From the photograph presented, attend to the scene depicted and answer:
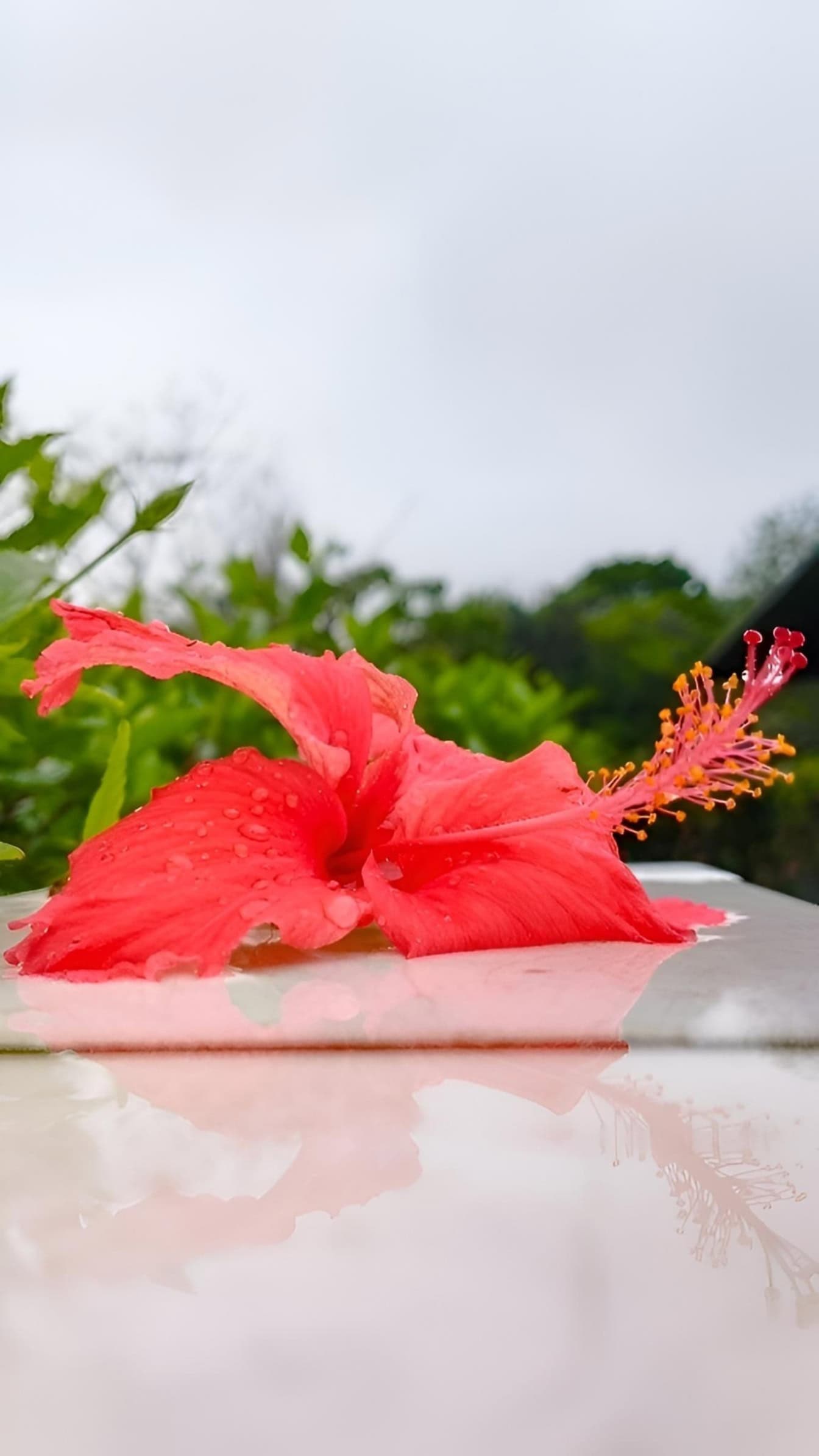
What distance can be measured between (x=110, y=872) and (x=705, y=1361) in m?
0.34

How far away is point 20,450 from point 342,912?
0.35 m

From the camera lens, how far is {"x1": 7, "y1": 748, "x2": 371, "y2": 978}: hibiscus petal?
46cm

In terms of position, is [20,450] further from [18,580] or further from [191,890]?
[191,890]

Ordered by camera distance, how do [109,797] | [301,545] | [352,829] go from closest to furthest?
[352,829] → [109,797] → [301,545]

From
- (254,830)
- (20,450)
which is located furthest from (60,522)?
(254,830)

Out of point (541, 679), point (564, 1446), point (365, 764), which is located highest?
point (541, 679)

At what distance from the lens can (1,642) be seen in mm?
652

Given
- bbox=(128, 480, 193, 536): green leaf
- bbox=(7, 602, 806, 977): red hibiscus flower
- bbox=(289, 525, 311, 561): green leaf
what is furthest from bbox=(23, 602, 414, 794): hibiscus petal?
bbox=(289, 525, 311, 561): green leaf

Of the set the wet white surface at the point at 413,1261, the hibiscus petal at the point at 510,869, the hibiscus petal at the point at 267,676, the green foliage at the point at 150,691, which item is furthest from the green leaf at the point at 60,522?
the wet white surface at the point at 413,1261

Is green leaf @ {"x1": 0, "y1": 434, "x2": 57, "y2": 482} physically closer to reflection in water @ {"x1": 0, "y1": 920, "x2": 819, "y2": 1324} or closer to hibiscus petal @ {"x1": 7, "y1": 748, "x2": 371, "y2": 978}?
hibiscus petal @ {"x1": 7, "y1": 748, "x2": 371, "y2": 978}

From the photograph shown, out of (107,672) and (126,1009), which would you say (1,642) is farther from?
(126,1009)

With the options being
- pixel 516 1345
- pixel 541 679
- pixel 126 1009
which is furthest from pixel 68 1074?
pixel 541 679

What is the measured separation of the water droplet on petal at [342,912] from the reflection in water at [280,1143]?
63mm

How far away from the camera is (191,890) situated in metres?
0.47
